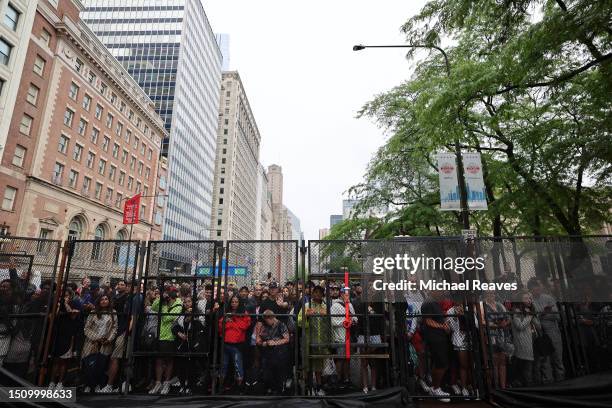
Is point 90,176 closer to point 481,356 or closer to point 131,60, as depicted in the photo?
point 481,356

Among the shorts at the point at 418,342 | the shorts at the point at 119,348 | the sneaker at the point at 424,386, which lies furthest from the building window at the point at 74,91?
the sneaker at the point at 424,386

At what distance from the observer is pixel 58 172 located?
124ft

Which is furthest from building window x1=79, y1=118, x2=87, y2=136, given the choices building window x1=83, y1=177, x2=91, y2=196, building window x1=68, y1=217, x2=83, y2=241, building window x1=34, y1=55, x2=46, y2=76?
building window x1=68, y1=217, x2=83, y2=241

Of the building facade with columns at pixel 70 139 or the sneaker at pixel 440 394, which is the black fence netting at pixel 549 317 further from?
the building facade with columns at pixel 70 139

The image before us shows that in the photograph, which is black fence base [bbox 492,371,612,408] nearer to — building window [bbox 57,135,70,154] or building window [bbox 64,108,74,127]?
building window [bbox 57,135,70,154]

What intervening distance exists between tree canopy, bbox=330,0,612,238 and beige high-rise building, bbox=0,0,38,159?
29.3 metres

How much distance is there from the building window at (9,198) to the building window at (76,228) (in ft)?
25.0

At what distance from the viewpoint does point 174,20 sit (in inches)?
3339

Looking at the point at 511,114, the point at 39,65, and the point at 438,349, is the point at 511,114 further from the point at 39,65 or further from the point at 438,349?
the point at 39,65

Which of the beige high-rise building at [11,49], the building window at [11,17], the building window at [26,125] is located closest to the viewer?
the beige high-rise building at [11,49]

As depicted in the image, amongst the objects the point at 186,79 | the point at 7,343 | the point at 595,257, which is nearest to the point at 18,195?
the point at 7,343

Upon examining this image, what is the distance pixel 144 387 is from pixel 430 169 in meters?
17.8

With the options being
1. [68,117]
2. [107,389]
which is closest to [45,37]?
[68,117]

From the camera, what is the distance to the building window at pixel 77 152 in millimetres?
40375
